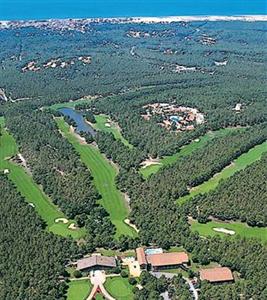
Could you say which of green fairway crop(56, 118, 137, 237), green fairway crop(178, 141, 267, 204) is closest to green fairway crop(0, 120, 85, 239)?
green fairway crop(56, 118, 137, 237)

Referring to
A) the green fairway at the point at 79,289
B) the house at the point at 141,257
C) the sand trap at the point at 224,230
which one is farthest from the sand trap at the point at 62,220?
the sand trap at the point at 224,230

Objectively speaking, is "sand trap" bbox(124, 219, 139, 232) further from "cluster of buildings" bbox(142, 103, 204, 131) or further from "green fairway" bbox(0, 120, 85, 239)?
"cluster of buildings" bbox(142, 103, 204, 131)

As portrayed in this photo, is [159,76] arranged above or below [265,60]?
below

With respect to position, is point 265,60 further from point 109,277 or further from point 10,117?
point 109,277

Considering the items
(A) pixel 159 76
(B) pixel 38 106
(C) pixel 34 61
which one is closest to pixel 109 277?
(B) pixel 38 106

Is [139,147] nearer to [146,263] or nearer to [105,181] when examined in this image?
[105,181]
